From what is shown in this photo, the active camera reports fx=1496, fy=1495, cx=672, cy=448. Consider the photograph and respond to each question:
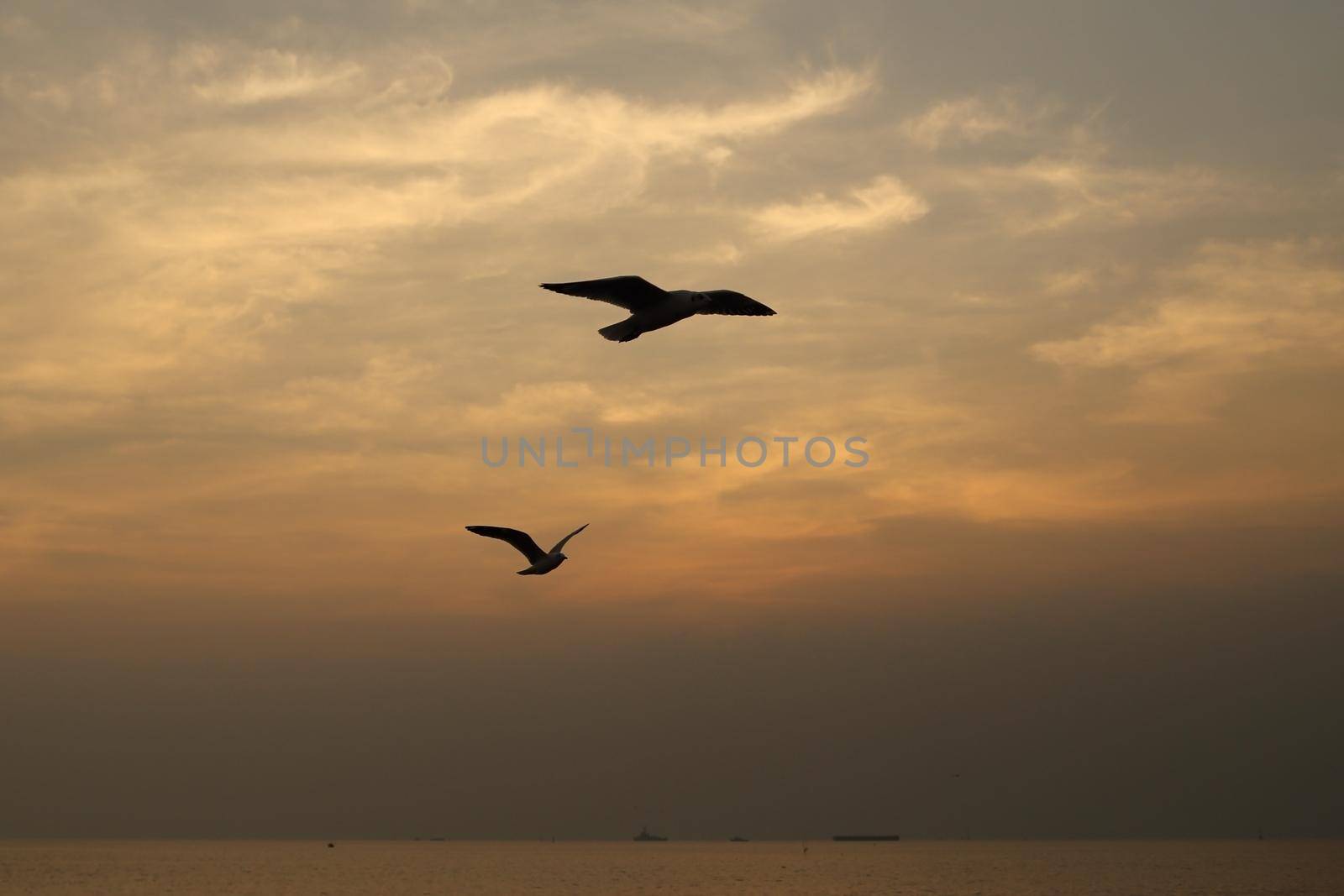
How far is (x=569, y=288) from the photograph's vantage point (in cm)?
3653

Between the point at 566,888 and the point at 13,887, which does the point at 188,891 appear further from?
the point at 566,888

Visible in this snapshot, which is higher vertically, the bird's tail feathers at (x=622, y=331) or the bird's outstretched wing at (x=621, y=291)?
the bird's outstretched wing at (x=621, y=291)

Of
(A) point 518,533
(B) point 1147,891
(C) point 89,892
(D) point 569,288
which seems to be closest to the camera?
(D) point 569,288

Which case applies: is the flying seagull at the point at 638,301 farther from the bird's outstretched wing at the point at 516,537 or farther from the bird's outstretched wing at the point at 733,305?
the bird's outstretched wing at the point at 516,537

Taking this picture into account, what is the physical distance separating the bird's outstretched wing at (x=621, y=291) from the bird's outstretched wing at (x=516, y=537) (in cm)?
951

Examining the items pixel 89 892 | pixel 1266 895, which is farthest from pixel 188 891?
pixel 1266 895

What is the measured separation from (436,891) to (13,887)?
51431mm

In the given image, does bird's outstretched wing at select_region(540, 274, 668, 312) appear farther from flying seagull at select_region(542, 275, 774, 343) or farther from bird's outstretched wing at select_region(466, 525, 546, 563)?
bird's outstretched wing at select_region(466, 525, 546, 563)

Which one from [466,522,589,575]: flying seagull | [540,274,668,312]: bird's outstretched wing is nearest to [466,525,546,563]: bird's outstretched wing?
[466,522,589,575]: flying seagull

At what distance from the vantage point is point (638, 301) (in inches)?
1490

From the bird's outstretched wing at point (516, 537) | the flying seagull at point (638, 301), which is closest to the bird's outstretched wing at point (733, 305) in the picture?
the flying seagull at point (638, 301)

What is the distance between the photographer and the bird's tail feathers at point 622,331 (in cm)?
3747

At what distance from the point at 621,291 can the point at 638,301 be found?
63cm

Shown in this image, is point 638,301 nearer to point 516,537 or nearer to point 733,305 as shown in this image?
point 733,305
